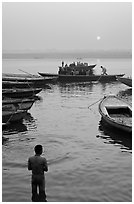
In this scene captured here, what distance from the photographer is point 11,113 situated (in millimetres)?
17406

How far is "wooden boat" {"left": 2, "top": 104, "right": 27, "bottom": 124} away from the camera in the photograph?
1730 cm

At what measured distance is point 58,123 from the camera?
1962cm

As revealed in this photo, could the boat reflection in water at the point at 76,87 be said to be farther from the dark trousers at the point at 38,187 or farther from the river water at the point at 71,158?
the dark trousers at the point at 38,187

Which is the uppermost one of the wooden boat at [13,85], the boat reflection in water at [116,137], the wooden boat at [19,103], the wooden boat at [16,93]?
the wooden boat at [13,85]

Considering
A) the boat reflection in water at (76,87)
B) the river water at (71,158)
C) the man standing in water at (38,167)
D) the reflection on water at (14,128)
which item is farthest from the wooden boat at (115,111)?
the boat reflection in water at (76,87)

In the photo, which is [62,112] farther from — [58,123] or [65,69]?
[65,69]

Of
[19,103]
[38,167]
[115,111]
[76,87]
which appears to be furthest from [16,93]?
[76,87]

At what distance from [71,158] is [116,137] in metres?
3.77

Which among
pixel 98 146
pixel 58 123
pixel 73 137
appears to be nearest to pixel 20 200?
pixel 98 146

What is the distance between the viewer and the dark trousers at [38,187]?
8773 millimetres

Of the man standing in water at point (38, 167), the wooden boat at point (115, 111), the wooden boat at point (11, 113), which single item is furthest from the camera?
the wooden boat at point (11, 113)

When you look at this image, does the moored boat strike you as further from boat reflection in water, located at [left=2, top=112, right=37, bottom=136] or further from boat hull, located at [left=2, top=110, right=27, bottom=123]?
boat hull, located at [left=2, top=110, right=27, bottom=123]

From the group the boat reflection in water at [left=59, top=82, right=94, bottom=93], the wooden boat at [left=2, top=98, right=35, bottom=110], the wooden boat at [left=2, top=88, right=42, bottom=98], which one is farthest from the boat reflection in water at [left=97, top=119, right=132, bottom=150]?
Result: the boat reflection in water at [left=59, top=82, right=94, bottom=93]

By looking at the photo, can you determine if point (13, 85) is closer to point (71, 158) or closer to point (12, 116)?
point (12, 116)
